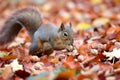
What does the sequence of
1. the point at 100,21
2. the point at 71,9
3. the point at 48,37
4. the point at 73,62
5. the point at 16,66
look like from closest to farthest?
the point at 73,62 < the point at 16,66 < the point at 48,37 < the point at 100,21 < the point at 71,9

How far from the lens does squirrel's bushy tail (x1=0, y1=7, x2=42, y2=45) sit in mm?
5652

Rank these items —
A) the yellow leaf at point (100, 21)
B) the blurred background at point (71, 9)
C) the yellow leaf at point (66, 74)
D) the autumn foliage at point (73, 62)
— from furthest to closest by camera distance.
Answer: the blurred background at point (71, 9) → the yellow leaf at point (100, 21) → the autumn foliage at point (73, 62) → the yellow leaf at point (66, 74)

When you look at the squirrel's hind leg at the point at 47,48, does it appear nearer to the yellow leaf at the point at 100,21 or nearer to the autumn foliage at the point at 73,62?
the autumn foliage at the point at 73,62

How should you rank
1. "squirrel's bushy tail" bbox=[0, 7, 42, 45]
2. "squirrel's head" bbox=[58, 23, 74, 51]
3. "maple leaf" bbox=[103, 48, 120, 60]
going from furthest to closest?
"squirrel's bushy tail" bbox=[0, 7, 42, 45], "squirrel's head" bbox=[58, 23, 74, 51], "maple leaf" bbox=[103, 48, 120, 60]

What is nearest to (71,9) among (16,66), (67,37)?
(67,37)

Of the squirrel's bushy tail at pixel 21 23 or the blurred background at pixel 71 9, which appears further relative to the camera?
the blurred background at pixel 71 9

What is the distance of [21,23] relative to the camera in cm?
582

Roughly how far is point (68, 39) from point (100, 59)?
0.97 metres

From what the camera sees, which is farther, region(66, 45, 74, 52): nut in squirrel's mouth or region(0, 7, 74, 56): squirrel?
region(0, 7, 74, 56): squirrel

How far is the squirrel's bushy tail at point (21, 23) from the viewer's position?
5652 millimetres

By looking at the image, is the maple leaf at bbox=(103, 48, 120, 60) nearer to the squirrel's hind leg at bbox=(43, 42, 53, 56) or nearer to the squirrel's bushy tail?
the squirrel's hind leg at bbox=(43, 42, 53, 56)

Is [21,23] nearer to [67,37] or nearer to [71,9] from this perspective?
[67,37]

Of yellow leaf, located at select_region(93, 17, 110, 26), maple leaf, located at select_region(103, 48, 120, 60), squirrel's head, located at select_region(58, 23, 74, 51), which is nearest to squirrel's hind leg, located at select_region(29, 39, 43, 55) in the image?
squirrel's head, located at select_region(58, 23, 74, 51)

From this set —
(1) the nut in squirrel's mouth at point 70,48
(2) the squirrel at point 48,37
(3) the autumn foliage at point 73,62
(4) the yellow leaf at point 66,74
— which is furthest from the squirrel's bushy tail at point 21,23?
(4) the yellow leaf at point 66,74
